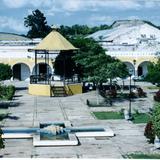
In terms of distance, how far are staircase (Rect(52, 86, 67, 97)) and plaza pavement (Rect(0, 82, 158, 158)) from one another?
0.95 metres

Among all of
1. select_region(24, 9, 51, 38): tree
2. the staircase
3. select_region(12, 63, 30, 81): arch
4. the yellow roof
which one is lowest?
the staircase

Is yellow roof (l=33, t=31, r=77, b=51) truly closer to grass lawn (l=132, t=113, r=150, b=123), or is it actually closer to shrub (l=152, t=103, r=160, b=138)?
grass lawn (l=132, t=113, r=150, b=123)

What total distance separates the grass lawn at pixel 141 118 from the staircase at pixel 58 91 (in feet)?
33.6

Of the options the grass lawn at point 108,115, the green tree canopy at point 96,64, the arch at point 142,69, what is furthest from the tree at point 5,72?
the arch at point 142,69

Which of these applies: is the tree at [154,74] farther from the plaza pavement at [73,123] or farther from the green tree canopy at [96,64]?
the green tree canopy at [96,64]

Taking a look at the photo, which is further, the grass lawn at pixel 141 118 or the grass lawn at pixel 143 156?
the grass lawn at pixel 141 118

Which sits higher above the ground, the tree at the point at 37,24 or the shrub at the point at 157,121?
the tree at the point at 37,24

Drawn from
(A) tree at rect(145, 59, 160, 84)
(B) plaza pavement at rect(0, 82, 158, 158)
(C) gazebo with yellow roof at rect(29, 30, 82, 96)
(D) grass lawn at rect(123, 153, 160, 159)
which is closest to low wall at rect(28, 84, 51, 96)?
(C) gazebo with yellow roof at rect(29, 30, 82, 96)

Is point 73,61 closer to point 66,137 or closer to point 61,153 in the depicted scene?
point 66,137

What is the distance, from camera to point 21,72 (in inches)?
2003

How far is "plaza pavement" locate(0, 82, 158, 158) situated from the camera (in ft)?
64.7

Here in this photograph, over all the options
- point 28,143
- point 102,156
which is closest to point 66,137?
point 28,143

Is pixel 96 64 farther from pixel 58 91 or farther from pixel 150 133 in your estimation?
pixel 150 133

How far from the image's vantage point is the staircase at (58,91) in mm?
38031
